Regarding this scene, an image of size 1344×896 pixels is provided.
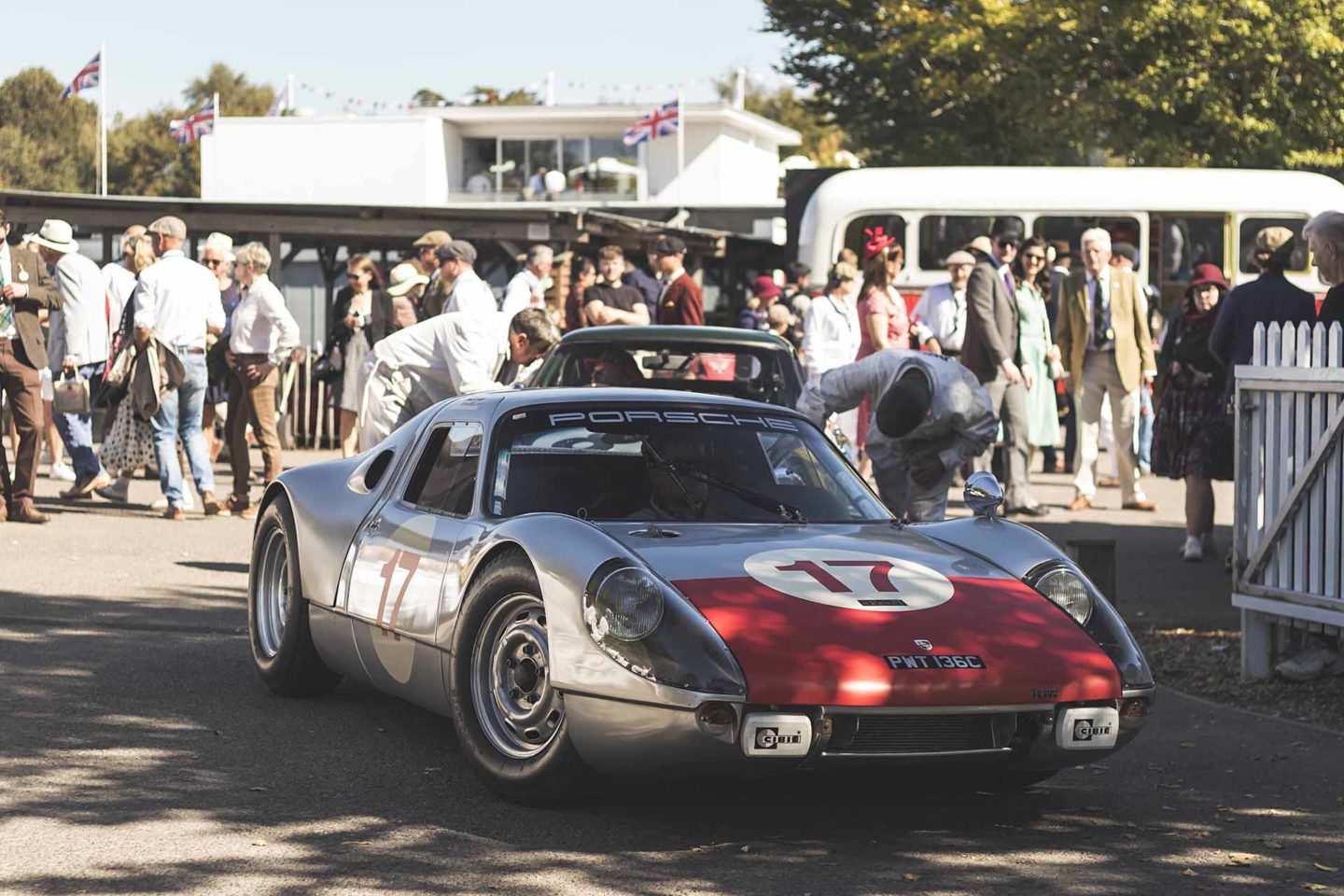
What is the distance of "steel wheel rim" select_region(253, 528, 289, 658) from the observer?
24.0 feet

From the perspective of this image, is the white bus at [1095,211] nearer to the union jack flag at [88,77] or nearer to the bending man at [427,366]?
the bending man at [427,366]

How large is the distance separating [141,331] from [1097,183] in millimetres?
13733

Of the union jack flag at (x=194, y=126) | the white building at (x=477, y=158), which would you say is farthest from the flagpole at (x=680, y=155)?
the union jack flag at (x=194, y=126)

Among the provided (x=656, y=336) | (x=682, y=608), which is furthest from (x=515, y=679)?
(x=656, y=336)

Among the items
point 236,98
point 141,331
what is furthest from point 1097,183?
point 236,98

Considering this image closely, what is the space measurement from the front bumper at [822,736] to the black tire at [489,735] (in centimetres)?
12

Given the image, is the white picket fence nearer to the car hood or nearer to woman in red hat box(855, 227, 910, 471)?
the car hood

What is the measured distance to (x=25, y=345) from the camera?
42.0 feet

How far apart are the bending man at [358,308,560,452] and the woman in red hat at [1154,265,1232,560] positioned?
3940 mm

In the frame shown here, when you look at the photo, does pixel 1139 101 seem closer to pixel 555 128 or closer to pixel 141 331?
pixel 141 331

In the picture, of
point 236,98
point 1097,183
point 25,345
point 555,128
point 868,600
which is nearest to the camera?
point 868,600

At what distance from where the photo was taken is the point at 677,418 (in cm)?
648

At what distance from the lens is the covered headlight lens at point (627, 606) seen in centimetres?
507

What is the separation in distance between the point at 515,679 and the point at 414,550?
915 millimetres
